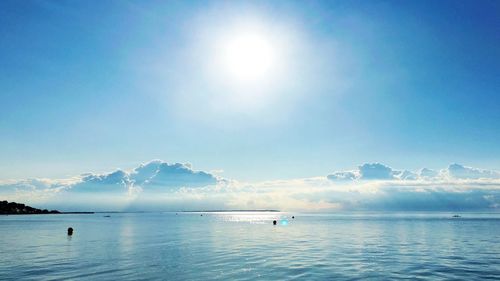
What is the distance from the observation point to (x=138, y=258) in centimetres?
4806

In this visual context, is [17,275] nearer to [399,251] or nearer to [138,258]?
[138,258]

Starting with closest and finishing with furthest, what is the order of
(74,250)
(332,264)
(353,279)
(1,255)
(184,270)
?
(353,279)
(184,270)
(332,264)
(1,255)
(74,250)

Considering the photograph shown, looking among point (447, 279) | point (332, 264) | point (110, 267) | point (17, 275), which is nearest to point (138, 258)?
point (110, 267)

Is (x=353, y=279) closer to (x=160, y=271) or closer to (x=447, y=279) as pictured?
(x=447, y=279)

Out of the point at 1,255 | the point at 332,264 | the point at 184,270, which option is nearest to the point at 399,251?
the point at 332,264

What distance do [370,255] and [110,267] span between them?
34.7 meters

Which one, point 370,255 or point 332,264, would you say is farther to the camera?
point 370,255

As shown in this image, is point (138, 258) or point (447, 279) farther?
point (138, 258)

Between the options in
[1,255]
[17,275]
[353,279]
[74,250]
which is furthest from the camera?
[74,250]

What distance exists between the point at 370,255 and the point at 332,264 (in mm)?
10595

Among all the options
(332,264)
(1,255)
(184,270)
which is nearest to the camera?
(184,270)

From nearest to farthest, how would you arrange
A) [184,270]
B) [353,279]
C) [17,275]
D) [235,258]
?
[353,279], [17,275], [184,270], [235,258]

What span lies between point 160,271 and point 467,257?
41339 millimetres

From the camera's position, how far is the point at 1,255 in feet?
167
